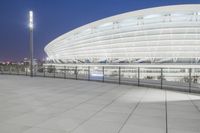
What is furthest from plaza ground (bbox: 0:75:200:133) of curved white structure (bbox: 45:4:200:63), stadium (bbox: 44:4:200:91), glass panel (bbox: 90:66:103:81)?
curved white structure (bbox: 45:4:200:63)

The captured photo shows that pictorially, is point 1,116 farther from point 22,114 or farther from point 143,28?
point 143,28

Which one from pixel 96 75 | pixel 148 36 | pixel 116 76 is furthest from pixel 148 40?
pixel 96 75

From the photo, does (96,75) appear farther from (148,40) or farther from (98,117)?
(148,40)

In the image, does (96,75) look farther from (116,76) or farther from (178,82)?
(178,82)

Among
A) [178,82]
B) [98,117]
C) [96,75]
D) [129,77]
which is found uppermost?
[96,75]

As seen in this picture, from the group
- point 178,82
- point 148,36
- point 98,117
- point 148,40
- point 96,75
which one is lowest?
point 98,117

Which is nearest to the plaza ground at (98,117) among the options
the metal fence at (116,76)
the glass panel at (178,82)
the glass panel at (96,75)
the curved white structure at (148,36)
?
the glass panel at (178,82)

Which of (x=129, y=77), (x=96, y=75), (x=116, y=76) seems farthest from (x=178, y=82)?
(x=129, y=77)

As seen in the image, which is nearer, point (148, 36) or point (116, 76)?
point (116, 76)

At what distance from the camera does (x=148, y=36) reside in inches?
2633

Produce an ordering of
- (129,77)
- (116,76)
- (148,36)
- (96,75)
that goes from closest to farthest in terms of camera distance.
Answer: (96,75) → (116,76) → (129,77) → (148,36)

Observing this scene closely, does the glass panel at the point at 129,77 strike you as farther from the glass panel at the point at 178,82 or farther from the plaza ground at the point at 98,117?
the plaza ground at the point at 98,117

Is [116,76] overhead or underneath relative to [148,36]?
underneath

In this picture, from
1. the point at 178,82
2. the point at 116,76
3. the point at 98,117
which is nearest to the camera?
the point at 98,117
